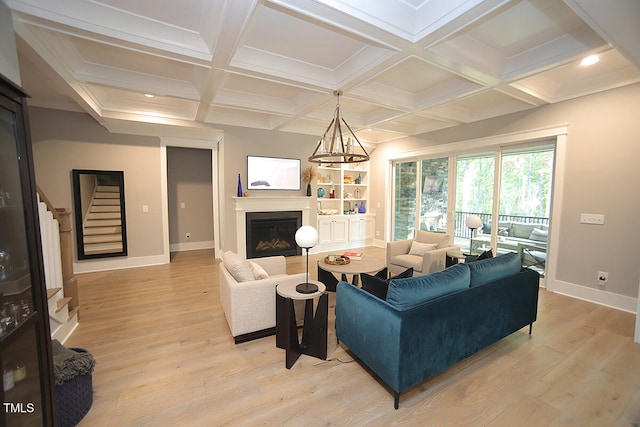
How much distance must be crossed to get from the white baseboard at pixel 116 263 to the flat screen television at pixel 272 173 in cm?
229

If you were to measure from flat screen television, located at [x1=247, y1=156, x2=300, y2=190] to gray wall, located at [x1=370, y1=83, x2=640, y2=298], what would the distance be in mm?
4239

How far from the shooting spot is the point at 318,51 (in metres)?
2.83

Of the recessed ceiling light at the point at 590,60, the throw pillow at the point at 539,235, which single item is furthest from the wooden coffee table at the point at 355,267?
the recessed ceiling light at the point at 590,60

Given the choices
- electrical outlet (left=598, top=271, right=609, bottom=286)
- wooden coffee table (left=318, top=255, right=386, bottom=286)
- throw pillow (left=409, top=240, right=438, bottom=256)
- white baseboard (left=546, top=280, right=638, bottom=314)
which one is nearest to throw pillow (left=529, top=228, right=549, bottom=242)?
white baseboard (left=546, top=280, right=638, bottom=314)

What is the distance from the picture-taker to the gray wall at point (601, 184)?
3281 mm

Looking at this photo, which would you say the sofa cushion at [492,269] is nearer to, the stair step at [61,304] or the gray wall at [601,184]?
the gray wall at [601,184]

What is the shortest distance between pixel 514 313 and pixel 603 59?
9.89ft

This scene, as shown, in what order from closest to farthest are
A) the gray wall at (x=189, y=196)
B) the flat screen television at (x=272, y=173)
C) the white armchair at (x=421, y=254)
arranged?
the white armchair at (x=421, y=254)
the flat screen television at (x=272, y=173)
the gray wall at (x=189, y=196)

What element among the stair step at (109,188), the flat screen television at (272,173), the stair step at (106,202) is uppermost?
the flat screen television at (272,173)

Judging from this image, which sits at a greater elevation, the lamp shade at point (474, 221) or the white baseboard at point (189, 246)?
the lamp shade at point (474, 221)

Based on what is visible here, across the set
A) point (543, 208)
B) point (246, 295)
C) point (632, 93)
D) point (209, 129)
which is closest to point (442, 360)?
point (246, 295)

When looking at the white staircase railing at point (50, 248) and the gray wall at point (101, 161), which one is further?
the gray wall at point (101, 161)

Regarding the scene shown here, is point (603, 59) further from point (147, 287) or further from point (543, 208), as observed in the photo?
point (147, 287)

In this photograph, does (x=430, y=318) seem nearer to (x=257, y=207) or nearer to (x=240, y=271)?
(x=240, y=271)
